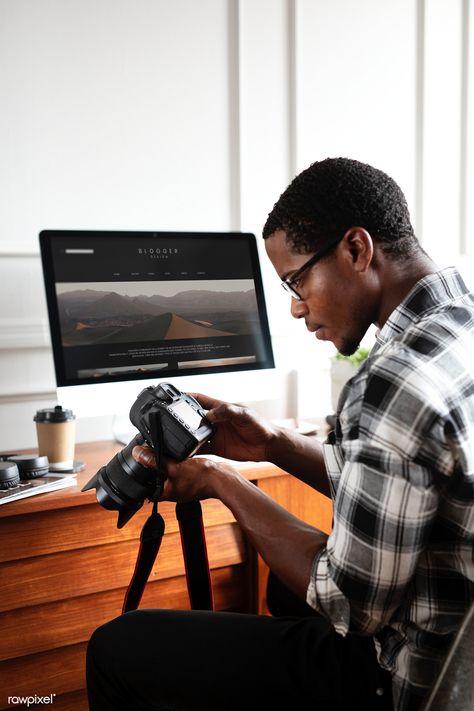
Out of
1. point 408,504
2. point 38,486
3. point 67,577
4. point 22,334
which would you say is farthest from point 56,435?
point 408,504

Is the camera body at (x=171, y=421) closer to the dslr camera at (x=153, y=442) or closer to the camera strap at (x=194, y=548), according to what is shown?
the dslr camera at (x=153, y=442)

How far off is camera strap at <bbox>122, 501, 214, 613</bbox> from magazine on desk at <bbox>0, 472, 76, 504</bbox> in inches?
10.8

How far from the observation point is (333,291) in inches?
43.4

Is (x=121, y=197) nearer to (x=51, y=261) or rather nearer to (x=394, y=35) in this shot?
(x=51, y=261)

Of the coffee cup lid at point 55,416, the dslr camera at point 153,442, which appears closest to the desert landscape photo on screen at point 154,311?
the coffee cup lid at point 55,416

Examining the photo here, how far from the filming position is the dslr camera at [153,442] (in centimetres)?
113

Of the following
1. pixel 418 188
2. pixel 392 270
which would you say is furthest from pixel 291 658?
pixel 418 188

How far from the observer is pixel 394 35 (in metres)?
2.29

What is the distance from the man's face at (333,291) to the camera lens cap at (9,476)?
649mm

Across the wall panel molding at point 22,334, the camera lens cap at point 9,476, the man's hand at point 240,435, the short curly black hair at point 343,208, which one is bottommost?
the camera lens cap at point 9,476

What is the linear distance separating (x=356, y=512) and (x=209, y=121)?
4.74ft

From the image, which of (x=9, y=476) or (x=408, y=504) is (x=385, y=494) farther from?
(x=9, y=476)

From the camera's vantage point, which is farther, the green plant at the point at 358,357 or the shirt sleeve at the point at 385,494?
the green plant at the point at 358,357

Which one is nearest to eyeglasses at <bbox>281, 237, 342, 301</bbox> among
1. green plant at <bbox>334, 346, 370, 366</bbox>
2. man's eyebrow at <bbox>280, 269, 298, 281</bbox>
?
man's eyebrow at <bbox>280, 269, 298, 281</bbox>
